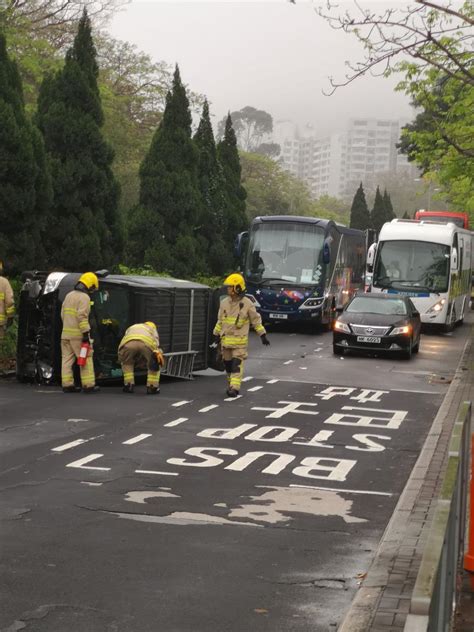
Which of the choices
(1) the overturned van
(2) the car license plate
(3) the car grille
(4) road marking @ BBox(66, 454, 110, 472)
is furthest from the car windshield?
(4) road marking @ BBox(66, 454, 110, 472)

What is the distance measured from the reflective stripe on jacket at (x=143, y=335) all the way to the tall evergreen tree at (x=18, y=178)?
637cm

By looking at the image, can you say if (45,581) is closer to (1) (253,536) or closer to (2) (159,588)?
(2) (159,588)

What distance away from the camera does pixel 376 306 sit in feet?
92.5

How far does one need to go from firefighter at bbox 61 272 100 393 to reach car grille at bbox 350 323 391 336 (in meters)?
10.3

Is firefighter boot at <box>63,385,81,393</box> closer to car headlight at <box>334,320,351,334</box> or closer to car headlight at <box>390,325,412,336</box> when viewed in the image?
car headlight at <box>334,320,351,334</box>

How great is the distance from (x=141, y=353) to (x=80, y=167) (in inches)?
519

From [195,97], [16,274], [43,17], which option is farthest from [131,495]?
[195,97]

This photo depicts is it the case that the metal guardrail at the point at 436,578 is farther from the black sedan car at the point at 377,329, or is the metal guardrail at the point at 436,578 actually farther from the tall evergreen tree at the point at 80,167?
the tall evergreen tree at the point at 80,167

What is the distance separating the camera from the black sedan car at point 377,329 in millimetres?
26688

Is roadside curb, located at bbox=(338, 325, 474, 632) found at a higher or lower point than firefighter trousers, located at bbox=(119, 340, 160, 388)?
lower

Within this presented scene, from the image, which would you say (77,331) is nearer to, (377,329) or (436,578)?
(377,329)

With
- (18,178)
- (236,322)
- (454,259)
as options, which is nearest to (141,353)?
(236,322)

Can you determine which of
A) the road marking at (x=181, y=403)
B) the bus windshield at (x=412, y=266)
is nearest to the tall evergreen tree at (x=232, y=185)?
the bus windshield at (x=412, y=266)

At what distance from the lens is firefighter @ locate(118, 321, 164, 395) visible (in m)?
17.5
